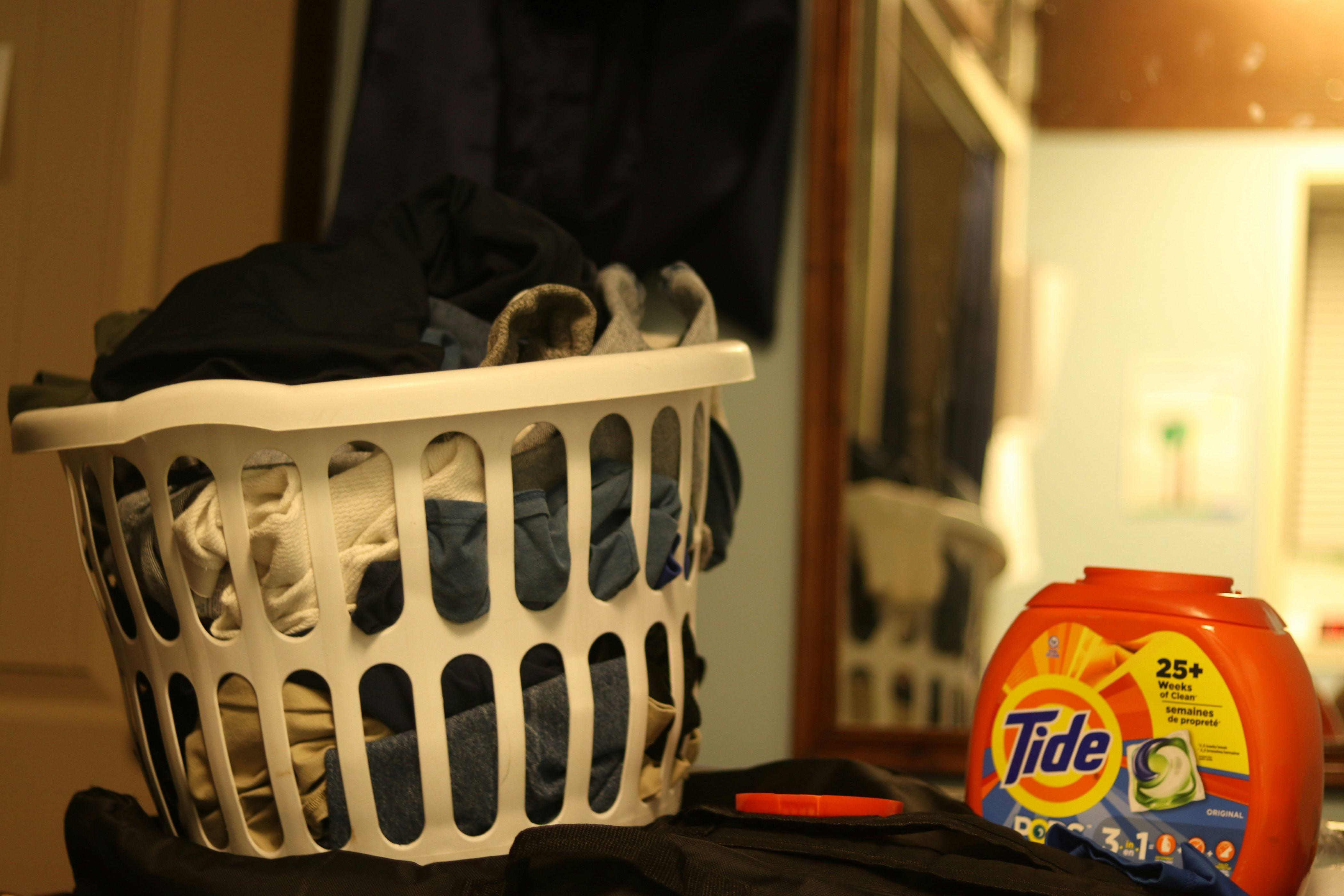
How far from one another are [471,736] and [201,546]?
17cm

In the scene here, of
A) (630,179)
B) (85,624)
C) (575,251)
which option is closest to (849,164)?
(630,179)

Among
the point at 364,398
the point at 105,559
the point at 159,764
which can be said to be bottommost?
the point at 159,764

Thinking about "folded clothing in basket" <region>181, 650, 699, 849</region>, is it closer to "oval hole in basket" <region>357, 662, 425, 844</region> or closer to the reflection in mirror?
"oval hole in basket" <region>357, 662, 425, 844</region>

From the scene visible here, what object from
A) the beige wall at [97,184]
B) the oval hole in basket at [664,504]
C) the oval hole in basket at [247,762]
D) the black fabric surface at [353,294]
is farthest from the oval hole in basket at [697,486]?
the beige wall at [97,184]

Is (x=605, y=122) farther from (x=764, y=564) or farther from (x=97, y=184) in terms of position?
(x=97, y=184)

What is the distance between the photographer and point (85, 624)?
3.21ft

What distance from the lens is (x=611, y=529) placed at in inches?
21.6

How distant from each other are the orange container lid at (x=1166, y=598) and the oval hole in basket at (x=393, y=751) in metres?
0.36

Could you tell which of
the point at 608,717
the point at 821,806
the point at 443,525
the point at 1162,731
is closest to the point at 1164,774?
the point at 1162,731

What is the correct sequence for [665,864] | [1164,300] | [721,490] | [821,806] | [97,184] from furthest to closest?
[97,184] < [1164,300] < [721,490] < [821,806] < [665,864]

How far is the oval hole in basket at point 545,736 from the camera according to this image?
524mm

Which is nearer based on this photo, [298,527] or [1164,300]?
[298,527]

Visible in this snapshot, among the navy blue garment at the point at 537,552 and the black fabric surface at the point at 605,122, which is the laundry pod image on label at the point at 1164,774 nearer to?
the navy blue garment at the point at 537,552

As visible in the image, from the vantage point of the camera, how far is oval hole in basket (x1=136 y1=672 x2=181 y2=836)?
57 cm
